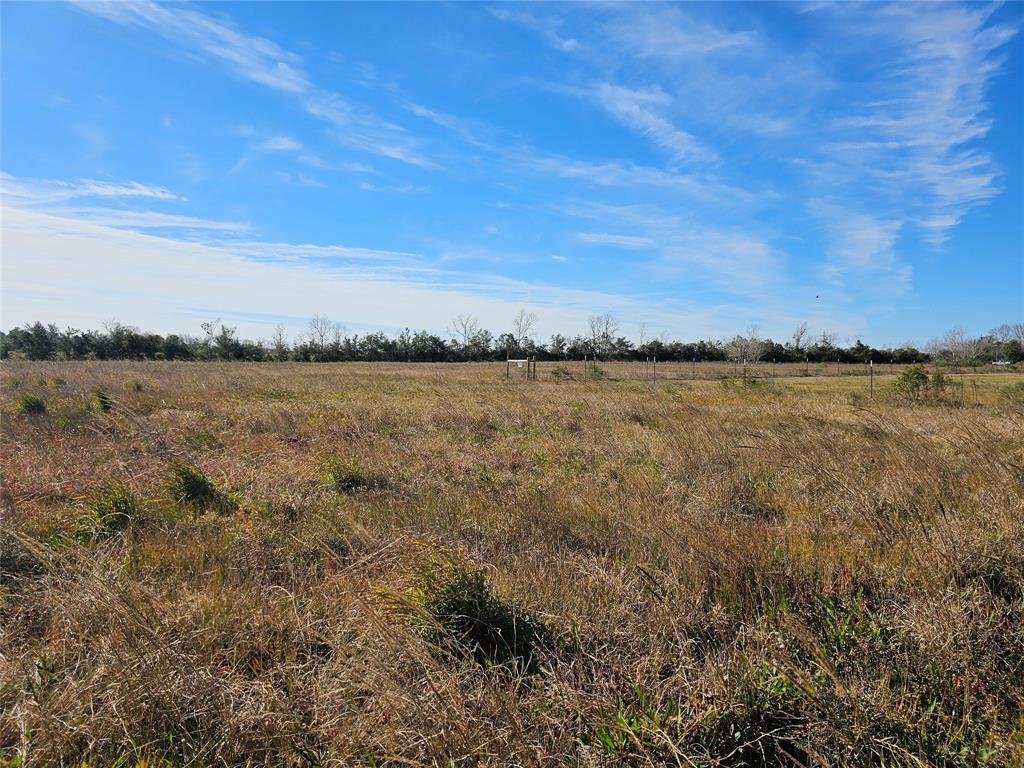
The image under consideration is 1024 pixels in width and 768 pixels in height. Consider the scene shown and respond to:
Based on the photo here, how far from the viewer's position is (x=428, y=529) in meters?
4.54

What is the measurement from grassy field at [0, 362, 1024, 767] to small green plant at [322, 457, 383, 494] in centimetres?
4

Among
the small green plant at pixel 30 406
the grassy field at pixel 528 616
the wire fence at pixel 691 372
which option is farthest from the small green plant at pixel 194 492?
the wire fence at pixel 691 372

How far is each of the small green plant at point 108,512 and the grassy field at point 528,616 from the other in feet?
0.15

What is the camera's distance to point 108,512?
4.72 meters

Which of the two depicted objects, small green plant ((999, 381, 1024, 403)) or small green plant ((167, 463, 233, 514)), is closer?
small green plant ((167, 463, 233, 514))

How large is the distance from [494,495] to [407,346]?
6860 centimetres

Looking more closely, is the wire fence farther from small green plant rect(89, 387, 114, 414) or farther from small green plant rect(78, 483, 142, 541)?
small green plant rect(78, 483, 142, 541)

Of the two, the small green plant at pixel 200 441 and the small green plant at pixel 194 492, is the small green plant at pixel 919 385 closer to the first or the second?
the small green plant at pixel 194 492

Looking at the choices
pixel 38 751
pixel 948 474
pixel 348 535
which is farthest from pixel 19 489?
pixel 948 474

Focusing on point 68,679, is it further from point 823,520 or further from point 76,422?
point 76,422

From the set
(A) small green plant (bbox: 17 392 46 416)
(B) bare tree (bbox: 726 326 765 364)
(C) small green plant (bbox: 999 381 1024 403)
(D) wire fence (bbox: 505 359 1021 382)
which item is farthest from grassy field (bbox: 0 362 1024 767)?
(B) bare tree (bbox: 726 326 765 364)

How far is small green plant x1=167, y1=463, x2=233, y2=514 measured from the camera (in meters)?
5.32

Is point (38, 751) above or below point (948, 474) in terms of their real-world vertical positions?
below

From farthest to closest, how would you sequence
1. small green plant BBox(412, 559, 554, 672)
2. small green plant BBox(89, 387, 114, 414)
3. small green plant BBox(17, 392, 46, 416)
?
small green plant BBox(89, 387, 114, 414) → small green plant BBox(17, 392, 46, 416) → small green plant BBox(412, 559, 554, 672)
